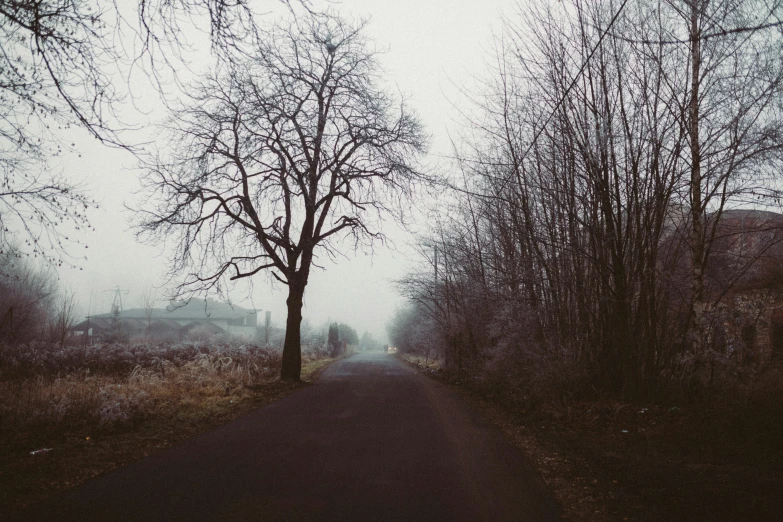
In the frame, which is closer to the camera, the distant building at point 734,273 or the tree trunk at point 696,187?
the distant building at point 734,273

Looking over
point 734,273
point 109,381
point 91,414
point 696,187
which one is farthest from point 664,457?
point 109,381

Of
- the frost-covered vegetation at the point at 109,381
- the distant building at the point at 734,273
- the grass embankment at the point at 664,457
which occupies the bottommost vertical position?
the grass embankment at the point at 664,457

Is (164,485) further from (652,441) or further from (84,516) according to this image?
(652,441)

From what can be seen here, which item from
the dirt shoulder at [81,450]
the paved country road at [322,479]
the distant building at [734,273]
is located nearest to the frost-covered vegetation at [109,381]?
the dirt shoulder at [81,450]

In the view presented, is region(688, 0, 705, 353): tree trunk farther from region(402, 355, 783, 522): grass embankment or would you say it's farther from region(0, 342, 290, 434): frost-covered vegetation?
region(0, 342, 290, 434): frost-covered vegetation

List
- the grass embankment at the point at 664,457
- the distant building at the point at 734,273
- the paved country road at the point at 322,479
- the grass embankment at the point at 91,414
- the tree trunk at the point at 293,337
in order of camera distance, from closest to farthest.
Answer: the paved country road at the point at 322,479 → the grass embankment at the point at 664,457 → the grass embankment at the point at 91,414 → the distant building at the point at 734,273 → the tree trunk at the point at 293,337

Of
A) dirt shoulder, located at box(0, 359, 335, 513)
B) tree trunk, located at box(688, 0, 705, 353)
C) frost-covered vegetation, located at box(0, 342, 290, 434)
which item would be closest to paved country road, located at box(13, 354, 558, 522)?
dirt shoulder, located at box(0, 359, 335, 513)

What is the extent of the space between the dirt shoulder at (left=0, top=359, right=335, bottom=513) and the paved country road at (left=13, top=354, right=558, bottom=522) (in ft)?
0.90

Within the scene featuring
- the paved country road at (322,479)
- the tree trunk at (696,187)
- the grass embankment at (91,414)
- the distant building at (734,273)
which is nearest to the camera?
the paved country road at (322,479)

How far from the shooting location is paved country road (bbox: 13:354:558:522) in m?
3.87

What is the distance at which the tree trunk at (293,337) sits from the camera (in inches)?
634

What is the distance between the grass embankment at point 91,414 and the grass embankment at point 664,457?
15.8 ft

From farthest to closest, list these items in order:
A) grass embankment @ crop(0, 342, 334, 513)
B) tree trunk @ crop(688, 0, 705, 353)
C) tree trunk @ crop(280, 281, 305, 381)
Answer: tree trunk @ crop(280, 281, 305, 381) → tree trunk @ crop(688, 0, 705, 353) → grass embankment @ crop(0, 342, 334, 513)

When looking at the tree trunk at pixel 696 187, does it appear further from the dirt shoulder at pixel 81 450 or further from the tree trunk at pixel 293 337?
the tree trunk at pixel 293 337
